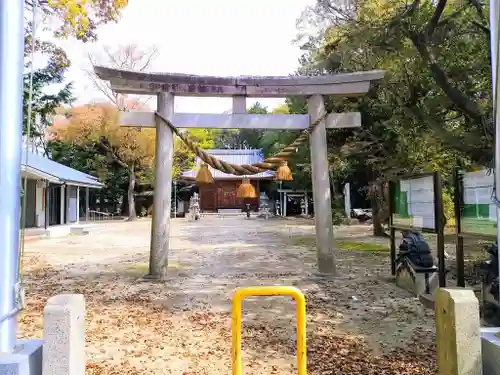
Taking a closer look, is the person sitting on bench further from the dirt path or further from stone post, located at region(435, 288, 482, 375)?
stone post, located at region(435, 288, 482, 375)

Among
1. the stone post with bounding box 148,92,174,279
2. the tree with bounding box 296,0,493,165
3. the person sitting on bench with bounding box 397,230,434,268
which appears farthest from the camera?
the stone post with bounding box 148,92,174,279

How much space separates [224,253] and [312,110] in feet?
17.7

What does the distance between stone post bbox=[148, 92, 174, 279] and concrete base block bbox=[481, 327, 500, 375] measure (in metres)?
5.87

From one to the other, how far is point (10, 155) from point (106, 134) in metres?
27.6

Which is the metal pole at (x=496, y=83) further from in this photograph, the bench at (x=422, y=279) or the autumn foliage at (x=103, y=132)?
the autumn foliage at (x=103, y=132)

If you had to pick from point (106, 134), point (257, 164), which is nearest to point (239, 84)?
point (257, 164)

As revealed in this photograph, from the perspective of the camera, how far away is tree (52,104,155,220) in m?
28.2

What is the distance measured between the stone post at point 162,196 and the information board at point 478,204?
475cm

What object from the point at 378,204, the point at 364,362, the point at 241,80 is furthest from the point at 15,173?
the point at 378,204

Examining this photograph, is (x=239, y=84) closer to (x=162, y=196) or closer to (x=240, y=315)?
(x=162, y=196)

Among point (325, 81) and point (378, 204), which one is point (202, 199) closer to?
point (378, 204)

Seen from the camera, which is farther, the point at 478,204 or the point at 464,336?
the point at 478,204

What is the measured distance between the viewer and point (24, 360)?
2240 mm

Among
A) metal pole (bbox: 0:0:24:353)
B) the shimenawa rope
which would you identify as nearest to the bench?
the shimenawa rope
